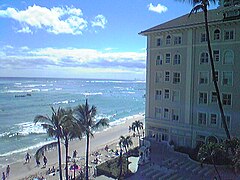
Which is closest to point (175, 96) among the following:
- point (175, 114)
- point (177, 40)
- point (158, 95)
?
point (175, 114)

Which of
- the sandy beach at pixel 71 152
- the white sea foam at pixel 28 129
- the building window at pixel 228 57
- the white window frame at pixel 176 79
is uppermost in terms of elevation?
the building window at pixel 228 57

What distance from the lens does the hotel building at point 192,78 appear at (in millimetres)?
28406

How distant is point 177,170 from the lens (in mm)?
25578

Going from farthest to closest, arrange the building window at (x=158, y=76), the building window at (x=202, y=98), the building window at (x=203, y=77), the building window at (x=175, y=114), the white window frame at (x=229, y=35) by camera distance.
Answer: the building window at (x=158, y=76) < the building window at (x=175, y=114) < the building window at (x=202, y=98) < the building window at (x=203, y=77) < the white window frame at (x=229, y=35)

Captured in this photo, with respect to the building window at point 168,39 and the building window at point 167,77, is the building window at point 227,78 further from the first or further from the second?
the building window at point 168,39

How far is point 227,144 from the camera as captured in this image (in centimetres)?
1778

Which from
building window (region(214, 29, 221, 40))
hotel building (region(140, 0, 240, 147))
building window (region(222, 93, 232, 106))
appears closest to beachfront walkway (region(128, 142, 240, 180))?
hotel building (region(140, 0, 240, 147))

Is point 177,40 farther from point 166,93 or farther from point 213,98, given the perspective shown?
point 213,98

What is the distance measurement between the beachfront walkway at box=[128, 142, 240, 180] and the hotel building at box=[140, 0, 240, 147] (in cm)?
426

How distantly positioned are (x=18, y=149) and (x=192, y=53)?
113 feet

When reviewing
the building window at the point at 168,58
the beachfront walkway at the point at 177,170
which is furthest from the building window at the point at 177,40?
the beachfront walkway at the point at 177,170

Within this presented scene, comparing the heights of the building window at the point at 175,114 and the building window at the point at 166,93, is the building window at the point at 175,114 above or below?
below

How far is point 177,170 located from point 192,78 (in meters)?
10.9

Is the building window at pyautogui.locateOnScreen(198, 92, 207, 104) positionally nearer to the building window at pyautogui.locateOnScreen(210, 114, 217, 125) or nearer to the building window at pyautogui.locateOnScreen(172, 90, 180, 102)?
the building window at pyautogui.locateOnScreen(210, 114, 217, 125)
